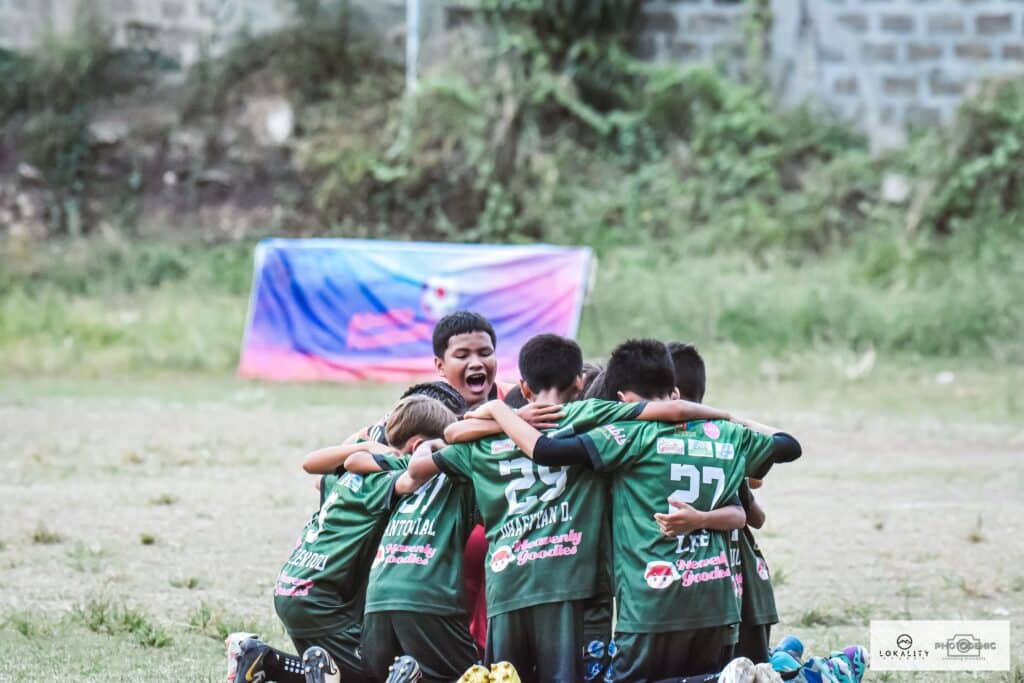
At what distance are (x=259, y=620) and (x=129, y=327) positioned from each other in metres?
12.0

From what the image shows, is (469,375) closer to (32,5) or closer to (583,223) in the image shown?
(583,223)

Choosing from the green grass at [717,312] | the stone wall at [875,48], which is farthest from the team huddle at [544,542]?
the stone wall at [875,48]

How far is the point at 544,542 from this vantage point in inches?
205

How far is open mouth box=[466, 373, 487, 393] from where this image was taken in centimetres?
624

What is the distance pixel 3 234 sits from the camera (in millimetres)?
21969

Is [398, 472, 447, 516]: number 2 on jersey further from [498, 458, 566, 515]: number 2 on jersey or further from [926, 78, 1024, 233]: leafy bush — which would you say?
[926, 78, 1024, 233]: leafy bush

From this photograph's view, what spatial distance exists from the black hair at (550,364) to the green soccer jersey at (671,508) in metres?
0.42

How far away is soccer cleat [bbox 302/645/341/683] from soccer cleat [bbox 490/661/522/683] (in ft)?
1.89

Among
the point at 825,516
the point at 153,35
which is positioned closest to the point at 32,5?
the point at 153,35

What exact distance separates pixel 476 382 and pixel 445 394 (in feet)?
0.52

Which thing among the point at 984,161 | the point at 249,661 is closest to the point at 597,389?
the point at 249,661

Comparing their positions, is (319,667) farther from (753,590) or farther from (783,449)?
(783,449)

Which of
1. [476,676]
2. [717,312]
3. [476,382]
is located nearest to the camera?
[476,676]

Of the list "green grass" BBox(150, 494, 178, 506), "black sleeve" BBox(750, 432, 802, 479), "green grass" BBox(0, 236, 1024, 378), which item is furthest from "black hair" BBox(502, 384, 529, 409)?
"green grass" BBox(0, 236, 1024, 378)
